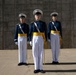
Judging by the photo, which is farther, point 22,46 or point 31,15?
point 31,15

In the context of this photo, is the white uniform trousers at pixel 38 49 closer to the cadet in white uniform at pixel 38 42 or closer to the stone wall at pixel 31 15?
the cadet in white uniform at pixel 38 42

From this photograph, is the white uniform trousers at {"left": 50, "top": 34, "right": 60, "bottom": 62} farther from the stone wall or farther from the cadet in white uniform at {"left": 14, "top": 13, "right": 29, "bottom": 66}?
the stone wall

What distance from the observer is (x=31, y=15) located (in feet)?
53.7

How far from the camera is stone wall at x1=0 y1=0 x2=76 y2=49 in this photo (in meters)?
16.4

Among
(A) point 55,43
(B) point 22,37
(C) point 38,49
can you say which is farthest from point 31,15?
(C) point 38,49

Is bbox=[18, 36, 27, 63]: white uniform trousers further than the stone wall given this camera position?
No

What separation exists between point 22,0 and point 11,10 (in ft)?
2.46

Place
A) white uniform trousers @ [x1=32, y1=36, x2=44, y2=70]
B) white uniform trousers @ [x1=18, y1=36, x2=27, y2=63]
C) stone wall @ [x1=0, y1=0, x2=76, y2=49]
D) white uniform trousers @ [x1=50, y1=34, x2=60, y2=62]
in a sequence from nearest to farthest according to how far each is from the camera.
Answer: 1. white uniform trousers @ [x1=32, y1=36, x2=44, y2=70]
2. white uniform trousers @ [x1=18, y1=36, x2=27, y2=63]
3. white uniform trousers @ [x1=50, y1=34, x2=60, y2=62]
4. stone wall @ [x1=0, y1=0, x2=76, y2=49]

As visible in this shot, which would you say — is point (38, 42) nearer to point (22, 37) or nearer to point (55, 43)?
point (22, 37)

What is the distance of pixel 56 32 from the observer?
1059 cm

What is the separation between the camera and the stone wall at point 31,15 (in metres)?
16.4

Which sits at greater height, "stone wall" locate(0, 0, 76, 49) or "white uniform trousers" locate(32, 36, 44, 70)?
"stone wall" locate(0, 0, 76, 49)

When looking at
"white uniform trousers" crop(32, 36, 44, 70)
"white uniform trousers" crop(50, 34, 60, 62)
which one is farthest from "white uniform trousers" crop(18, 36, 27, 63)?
"white uniform trousers" crop(32, 36, 44, 70)

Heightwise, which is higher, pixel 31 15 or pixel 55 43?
pixel 31 15
